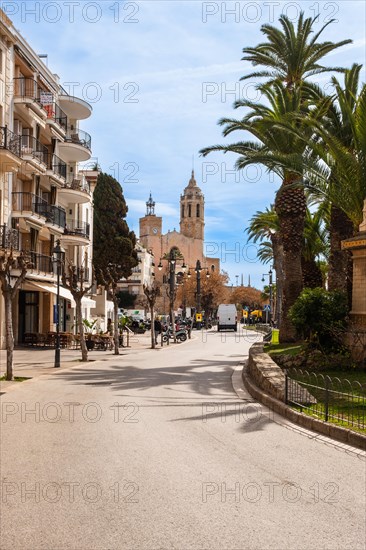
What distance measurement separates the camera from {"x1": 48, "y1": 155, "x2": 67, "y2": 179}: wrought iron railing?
3900cm

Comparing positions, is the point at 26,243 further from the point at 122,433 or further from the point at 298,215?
the point at 122,433

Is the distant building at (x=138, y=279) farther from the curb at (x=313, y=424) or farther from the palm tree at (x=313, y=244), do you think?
the curb at (x=313, y=424)

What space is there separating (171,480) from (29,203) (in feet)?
96.3

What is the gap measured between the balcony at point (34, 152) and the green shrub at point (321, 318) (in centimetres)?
1928

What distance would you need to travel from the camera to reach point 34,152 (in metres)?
35.5

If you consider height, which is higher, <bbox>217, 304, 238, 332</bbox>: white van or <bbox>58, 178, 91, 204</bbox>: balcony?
<bbox>58, 178, 91, 204</bbox>: balcony

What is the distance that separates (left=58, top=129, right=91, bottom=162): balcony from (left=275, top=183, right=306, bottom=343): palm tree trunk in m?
19.5

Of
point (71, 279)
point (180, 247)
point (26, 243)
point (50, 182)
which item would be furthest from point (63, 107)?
point (180, 247)

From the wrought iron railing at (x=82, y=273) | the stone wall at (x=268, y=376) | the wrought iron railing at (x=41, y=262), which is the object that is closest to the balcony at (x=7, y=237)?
the wrought iron railing at (x=41, y=262)

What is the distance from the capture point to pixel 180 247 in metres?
141

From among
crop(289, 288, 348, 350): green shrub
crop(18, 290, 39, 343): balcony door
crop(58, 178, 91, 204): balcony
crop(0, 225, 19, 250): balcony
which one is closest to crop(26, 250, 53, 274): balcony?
crop(18, 290, 39, 343): balcony door

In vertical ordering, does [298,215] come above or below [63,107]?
below

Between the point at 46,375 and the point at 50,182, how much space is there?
21211mm

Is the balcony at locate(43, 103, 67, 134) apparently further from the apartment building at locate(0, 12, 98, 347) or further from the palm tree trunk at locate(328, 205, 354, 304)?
the palm tree trunk at locate(328, 205, 354, 304)
